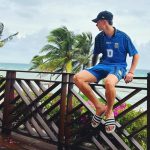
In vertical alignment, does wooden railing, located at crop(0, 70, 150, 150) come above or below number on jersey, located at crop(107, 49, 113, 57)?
below

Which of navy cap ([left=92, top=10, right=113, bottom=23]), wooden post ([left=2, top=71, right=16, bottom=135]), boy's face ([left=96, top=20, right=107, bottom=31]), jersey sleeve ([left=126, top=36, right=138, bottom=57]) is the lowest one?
wooden post ([left=2, top=71, right=16, bottom=135])

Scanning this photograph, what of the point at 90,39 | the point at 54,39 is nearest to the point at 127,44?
the point at 54,39

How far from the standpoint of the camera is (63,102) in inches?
229

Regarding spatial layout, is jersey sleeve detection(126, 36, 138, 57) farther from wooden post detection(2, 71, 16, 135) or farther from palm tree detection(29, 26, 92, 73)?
palm tree detection(29, 26, 92, 73)

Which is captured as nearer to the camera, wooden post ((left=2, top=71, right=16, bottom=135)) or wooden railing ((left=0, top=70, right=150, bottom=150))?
wooden railing ((left=0, top=70, right=150, bottom=150))

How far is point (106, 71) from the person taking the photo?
4.83 meters

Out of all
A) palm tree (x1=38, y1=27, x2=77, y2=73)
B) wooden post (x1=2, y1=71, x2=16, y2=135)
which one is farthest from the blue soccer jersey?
palm tree (x1=38, y1=27, x2=77, y2=73)

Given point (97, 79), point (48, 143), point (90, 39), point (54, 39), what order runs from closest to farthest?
point (97, 79), point (48, 143), point (54, 39), point (90, 39)

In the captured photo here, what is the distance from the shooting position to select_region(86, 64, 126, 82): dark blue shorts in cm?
471

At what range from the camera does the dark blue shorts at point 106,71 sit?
185 inches

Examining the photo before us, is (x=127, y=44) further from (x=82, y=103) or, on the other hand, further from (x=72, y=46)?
(x=72, y=46)

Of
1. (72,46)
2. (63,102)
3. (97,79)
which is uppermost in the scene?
(97,79)

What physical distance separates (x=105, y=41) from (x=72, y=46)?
37.2 meters

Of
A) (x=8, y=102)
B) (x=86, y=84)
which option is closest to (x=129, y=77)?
(x=86, y=84)
